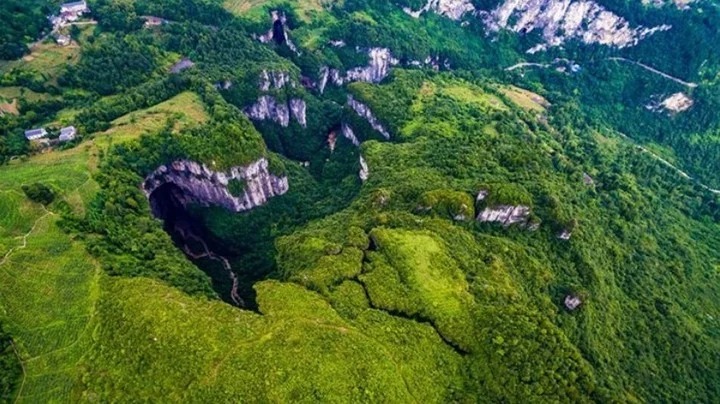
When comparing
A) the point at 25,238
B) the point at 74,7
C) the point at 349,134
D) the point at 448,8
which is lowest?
the point at 349,134

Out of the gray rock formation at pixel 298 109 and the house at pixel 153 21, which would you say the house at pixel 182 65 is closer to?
the house at pixel 153 21

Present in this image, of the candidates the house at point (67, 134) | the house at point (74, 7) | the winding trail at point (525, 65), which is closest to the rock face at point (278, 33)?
the house at point (74, 7)

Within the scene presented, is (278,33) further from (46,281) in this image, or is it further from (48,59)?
(46,281)

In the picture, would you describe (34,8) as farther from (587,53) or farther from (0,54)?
(587,53)

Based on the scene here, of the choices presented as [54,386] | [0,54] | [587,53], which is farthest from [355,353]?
[587,53]

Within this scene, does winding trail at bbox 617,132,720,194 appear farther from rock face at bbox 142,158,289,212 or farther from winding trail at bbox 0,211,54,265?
winding trail at bbox 0,211,54,265

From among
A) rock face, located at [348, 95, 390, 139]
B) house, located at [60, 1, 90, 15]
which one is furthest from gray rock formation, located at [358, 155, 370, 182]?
house, located at [60, 1, 90, 15]

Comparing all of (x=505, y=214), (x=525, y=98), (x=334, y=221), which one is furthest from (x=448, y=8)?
(x=334, y=221)
